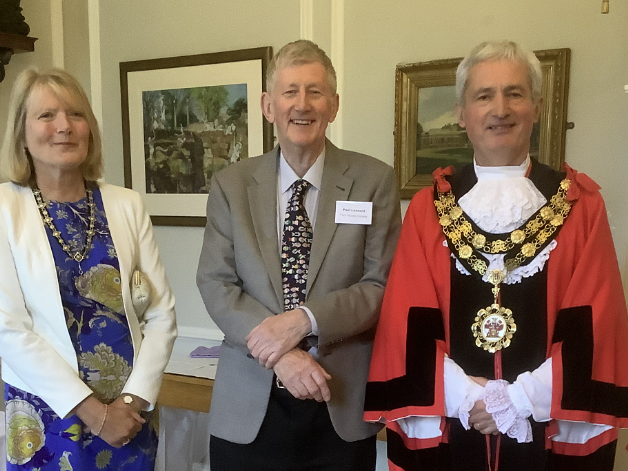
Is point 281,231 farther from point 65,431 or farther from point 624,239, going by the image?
point 624,239

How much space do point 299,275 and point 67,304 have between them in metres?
0.58

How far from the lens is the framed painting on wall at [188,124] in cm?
296

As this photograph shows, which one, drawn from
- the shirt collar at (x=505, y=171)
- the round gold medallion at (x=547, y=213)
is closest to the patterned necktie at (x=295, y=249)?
the shirt collar at (x=505, y=171)

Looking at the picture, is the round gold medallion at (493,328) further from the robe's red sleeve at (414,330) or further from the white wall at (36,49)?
the white wall at (36,49)

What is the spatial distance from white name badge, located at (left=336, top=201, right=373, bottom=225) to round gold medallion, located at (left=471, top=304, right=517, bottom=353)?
0.37 m

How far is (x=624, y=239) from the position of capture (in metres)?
2.32

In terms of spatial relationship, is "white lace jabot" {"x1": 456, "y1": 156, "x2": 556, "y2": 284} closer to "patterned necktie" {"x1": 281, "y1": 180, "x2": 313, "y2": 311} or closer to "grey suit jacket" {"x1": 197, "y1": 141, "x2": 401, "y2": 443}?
"grey suit jacket" {"x1": 197, "y1": 141, "x2": 401, "y2": 443}

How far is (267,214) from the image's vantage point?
1569 millimetres

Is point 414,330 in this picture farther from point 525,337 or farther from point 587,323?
point 587,323

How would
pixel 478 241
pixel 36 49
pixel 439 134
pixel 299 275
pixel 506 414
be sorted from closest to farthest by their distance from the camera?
1. pixel 506 414
2. pixel 478 241
3. pixel 299 275
4. pixel 439 134
5. pixel 36 49

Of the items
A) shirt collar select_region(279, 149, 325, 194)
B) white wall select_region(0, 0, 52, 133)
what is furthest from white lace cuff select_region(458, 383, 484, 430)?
white wall select_region(0, 0, 52, 133)

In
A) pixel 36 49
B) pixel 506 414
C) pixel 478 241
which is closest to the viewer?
pixel 506 414

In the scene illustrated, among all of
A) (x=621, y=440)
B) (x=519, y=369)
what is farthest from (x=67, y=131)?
(x=621, y=440)

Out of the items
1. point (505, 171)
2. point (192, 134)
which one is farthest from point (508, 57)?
point (192, 134)
